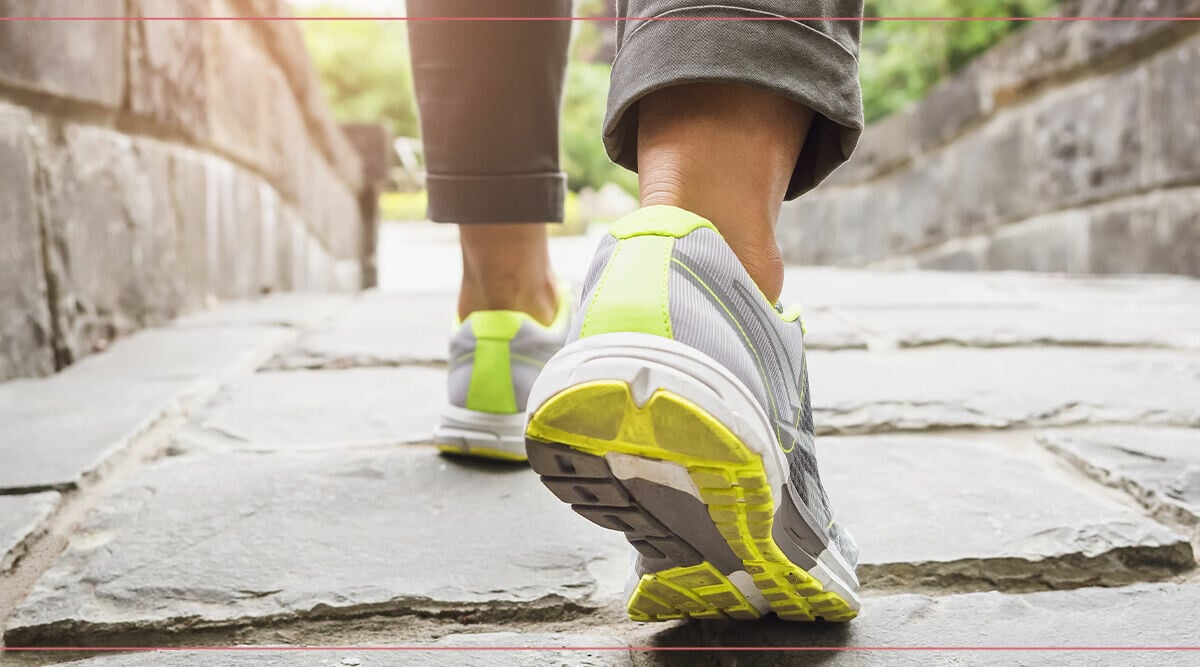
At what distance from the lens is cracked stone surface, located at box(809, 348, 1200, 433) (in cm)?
133

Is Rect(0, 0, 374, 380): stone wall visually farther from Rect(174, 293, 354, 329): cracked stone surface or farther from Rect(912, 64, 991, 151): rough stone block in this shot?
Rect(912, 64, 991, 151): rough stone block

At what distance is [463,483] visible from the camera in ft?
3.53

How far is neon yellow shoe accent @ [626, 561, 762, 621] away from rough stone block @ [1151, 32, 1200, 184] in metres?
2.75

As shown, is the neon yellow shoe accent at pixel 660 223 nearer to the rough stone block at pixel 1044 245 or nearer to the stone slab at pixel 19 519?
the stone slab at pixel 19 519

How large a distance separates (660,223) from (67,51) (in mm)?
1487

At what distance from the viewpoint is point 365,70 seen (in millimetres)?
19000

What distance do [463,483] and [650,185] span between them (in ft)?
1.68

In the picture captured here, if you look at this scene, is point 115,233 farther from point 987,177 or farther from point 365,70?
point 365,70

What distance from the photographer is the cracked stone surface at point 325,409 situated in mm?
1281

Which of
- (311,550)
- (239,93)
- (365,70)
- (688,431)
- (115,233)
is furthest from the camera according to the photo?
(365,70)

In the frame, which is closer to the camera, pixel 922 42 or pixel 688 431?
pixel 688 431

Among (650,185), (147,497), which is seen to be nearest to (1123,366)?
(650,185)

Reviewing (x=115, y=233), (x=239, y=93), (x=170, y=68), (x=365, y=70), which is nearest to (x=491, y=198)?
(x=115, y=233)

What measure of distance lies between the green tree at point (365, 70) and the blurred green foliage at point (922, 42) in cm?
1330
